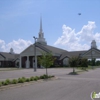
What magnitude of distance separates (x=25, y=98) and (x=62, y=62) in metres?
55.2

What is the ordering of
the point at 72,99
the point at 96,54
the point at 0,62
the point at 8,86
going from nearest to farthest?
the point at 72,99 → the point at 8,86 → the point at 96,54 → the point at 0,62

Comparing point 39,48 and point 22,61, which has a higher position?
point 39,48

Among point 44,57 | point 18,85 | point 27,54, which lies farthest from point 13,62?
point 18,85

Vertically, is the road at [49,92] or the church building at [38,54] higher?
the church building at [38,54]

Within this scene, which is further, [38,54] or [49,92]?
[38,54]

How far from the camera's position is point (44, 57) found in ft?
70.7

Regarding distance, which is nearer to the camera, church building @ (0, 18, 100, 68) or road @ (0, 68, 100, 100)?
road @ (0, 68, 100, 100)

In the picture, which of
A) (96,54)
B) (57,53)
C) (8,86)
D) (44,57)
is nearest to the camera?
(8,86)

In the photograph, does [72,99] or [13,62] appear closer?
[72,99]

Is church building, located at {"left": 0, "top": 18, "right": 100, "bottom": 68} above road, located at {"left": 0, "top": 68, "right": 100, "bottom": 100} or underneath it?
above

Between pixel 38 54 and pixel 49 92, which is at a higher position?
pixel 38 54

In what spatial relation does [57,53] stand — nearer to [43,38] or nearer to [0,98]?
[43,38]

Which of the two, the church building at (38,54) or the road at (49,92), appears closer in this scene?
the road at (49,92)

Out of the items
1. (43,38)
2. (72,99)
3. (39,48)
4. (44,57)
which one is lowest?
(72,99)
